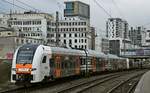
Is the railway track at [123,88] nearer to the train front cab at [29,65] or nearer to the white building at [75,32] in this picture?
the train front cab at [29,65]

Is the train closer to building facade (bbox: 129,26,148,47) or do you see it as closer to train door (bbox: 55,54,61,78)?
train door (bbox: 55,54,61,78)

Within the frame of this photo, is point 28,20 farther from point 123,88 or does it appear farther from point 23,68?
point 23,68

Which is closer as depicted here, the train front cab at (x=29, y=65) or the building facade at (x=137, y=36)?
the train front cab at (x=29, y=65)

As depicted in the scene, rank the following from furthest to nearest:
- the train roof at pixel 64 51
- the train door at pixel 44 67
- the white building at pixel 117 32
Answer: the white building at pixel 117 32
the train roof at pixel 64 51
the train door at pixel 44 67

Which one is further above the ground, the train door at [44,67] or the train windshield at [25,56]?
the train windshield at [25,56]

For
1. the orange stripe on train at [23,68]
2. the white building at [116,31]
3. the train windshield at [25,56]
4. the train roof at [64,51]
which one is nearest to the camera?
the orange stripe on train at [23,68]

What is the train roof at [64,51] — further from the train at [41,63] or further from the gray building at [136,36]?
the gray building at [136,36]

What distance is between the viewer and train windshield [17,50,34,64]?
25797mm

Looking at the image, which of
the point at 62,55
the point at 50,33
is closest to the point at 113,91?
the point at 62,55

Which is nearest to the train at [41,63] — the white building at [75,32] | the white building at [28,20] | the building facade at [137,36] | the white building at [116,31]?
the white building at [116,31]

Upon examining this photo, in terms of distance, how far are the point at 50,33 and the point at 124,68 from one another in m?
54.0

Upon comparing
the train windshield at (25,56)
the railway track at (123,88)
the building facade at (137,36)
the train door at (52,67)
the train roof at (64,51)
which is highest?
the building facade at (137,36)

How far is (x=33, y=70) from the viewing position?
25.4 meters

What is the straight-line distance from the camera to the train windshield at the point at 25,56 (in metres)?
25.8
